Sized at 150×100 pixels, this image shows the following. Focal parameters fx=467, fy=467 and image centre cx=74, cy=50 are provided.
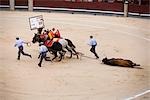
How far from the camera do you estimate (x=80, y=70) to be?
1579cm

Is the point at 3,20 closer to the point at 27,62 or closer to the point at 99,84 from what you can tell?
the point at 27,62

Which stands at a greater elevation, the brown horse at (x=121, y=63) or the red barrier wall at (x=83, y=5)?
the red barrier wall at (x=83, y=5)

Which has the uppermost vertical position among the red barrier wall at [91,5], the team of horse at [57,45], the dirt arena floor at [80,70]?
the red barrier wall at [91,5]

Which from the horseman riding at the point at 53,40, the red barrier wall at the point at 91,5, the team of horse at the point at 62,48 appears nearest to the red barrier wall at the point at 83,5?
the red barrier wall at the point at 91,5

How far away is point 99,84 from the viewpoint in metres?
14.0

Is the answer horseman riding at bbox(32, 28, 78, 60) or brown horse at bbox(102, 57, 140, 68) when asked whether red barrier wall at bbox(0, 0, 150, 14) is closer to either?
horseman riding at bbox(32, 28, 78, 60)

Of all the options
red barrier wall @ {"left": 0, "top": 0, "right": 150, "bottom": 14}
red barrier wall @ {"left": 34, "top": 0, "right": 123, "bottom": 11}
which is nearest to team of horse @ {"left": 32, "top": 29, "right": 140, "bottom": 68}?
red barrier wall @ {"left": 0, "top": 0, "right": 150, "bottom": 14}

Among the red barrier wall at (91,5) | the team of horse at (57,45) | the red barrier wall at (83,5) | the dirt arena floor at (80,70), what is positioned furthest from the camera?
the red barrier wall at (83,5)

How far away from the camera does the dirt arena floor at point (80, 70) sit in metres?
13.0

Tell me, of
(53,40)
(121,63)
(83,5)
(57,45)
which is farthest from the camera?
(83,5)

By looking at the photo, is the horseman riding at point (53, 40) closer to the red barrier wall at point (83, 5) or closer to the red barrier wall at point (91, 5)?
the red barrier wall at point (91, 5)

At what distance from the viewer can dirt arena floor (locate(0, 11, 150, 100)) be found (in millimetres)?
13039

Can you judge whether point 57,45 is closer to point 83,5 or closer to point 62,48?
point 62,48

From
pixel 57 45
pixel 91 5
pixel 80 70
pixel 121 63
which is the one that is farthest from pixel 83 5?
pixel 80 70
